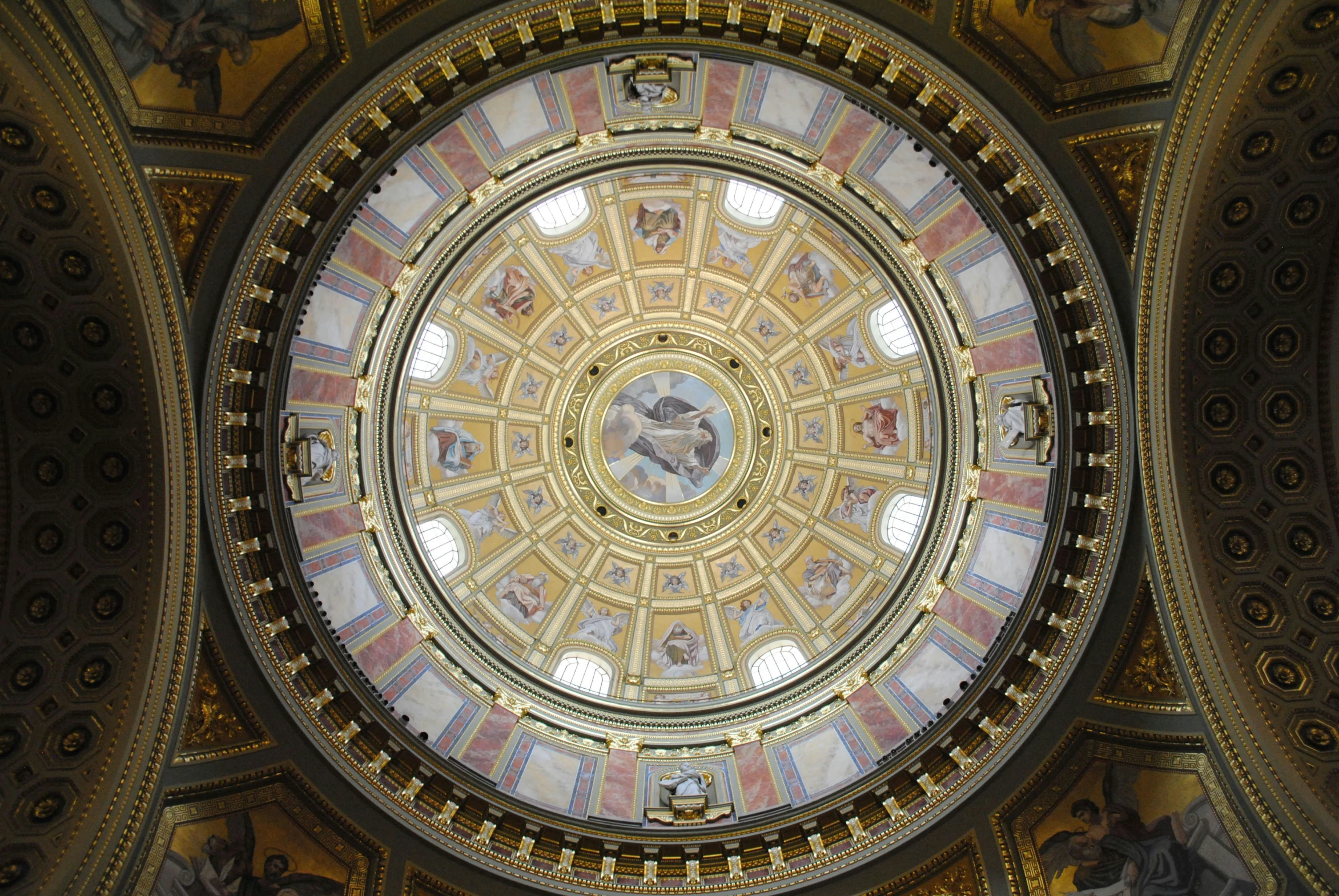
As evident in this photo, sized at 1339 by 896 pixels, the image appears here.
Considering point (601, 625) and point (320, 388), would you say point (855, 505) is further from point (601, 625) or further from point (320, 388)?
point (320, 388)

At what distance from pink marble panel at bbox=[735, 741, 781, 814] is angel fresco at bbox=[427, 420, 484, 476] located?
486 inches

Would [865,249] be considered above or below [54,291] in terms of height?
above

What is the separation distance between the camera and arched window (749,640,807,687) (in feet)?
83.4

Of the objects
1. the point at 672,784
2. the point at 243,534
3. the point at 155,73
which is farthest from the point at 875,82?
the point at 672,784

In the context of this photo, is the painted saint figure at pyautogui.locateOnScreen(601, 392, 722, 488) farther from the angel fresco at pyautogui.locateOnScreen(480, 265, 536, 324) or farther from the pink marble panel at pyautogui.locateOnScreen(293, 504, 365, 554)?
the pink marble panel at pyautogui.locateOnScreen(293, 504, 365, 554)

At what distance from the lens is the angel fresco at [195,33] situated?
12383mm

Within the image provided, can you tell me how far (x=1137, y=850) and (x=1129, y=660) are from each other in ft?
12.1

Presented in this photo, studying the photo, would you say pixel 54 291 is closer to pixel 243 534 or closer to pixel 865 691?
pixel 243 534

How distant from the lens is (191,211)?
14.1 m

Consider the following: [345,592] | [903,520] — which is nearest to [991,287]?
[903,520]

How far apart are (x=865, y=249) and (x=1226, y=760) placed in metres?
13.3

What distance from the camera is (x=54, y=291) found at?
13.4 m

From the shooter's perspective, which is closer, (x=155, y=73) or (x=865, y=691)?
(x=155, y=73)

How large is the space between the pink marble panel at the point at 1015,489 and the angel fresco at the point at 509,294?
15.0 m
